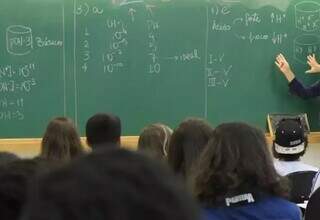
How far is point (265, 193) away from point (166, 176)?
60.8 inches

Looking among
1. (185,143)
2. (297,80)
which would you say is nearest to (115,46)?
(297,80)

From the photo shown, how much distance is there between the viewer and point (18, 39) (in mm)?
4523

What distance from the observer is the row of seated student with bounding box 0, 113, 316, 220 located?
71 cm

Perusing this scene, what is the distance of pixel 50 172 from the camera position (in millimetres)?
760

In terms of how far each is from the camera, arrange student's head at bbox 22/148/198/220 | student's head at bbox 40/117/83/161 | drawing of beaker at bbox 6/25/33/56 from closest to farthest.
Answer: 1. student's head at bbox 22/148/198/220
2. student's head at bbox 40/117/83/161
3. drawing of beaker at bbox 6/25/33/56

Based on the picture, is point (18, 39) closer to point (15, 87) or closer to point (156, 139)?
point (15, 87)

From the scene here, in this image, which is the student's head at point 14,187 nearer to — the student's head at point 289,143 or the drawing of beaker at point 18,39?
the student's head at point 289,143

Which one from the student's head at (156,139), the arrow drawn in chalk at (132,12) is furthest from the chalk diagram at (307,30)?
the student's head at (156,139)

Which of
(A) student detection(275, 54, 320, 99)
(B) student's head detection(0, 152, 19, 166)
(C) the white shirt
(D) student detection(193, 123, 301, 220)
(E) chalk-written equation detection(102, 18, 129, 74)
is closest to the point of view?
(B) student's head detection(0, 152, 19, 166)

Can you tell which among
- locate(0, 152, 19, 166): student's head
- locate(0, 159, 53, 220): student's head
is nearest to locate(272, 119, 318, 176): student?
locate(0, 152, 19, 166): student's head

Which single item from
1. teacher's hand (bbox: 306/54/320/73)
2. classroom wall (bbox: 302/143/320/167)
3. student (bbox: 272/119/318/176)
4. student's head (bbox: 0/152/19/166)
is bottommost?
classroom wall (bbox: 302/143/320/167)

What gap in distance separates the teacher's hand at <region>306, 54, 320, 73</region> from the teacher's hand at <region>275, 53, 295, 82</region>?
0.62 feet

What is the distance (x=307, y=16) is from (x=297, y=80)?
568 mm

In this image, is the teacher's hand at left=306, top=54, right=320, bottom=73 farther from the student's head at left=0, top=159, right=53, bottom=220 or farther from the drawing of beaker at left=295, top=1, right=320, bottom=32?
the student's head at left=0, top=159, right=53, bottom=220
